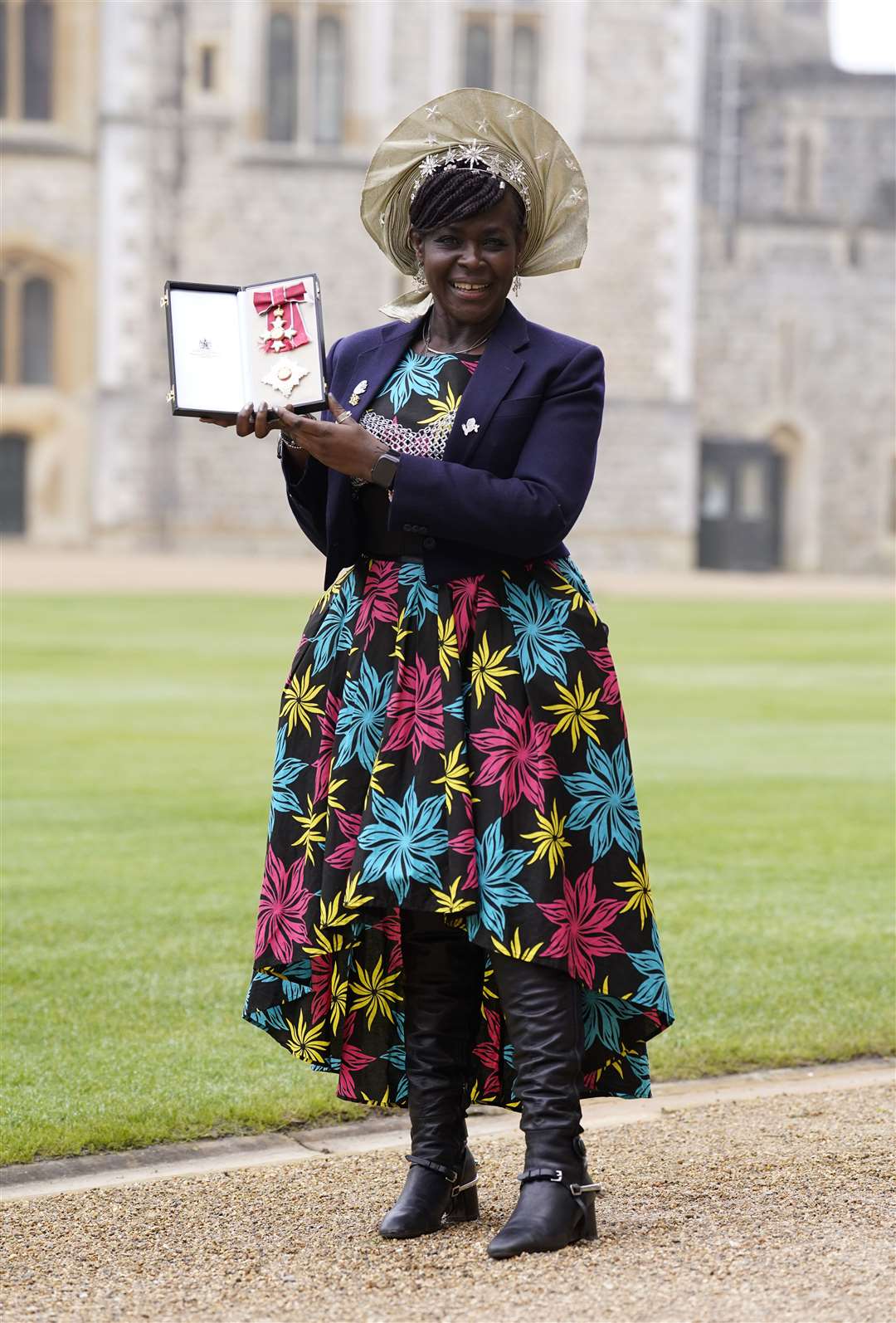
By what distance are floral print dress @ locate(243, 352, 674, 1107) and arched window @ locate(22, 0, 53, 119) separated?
33.0 m

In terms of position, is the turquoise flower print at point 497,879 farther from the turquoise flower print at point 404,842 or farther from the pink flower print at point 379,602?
the pink flower print at point 379,602

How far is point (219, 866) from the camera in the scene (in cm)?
724

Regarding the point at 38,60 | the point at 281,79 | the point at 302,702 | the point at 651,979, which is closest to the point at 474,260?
the point at 302,702

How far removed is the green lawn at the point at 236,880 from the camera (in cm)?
455

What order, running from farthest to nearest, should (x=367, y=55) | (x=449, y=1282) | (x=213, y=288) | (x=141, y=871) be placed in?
(x=367, y=55) → (x=141, y=871) → (x=213, y=288) → (x=449, y=1282)

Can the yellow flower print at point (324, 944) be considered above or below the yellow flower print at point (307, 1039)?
above

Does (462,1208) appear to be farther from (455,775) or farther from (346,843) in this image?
(455,775)

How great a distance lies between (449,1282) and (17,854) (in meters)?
4.82

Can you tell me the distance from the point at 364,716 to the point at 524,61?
108 feet

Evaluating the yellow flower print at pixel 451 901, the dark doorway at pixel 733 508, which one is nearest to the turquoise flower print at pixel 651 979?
the yellow flower print at pixel 451 901

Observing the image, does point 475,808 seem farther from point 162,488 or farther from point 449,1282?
point 162,488

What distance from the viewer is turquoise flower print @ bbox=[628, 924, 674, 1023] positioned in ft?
10.7

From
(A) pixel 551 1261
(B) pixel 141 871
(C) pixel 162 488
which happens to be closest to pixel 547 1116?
(A) pixel 551 1261

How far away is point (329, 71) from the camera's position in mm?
34031
